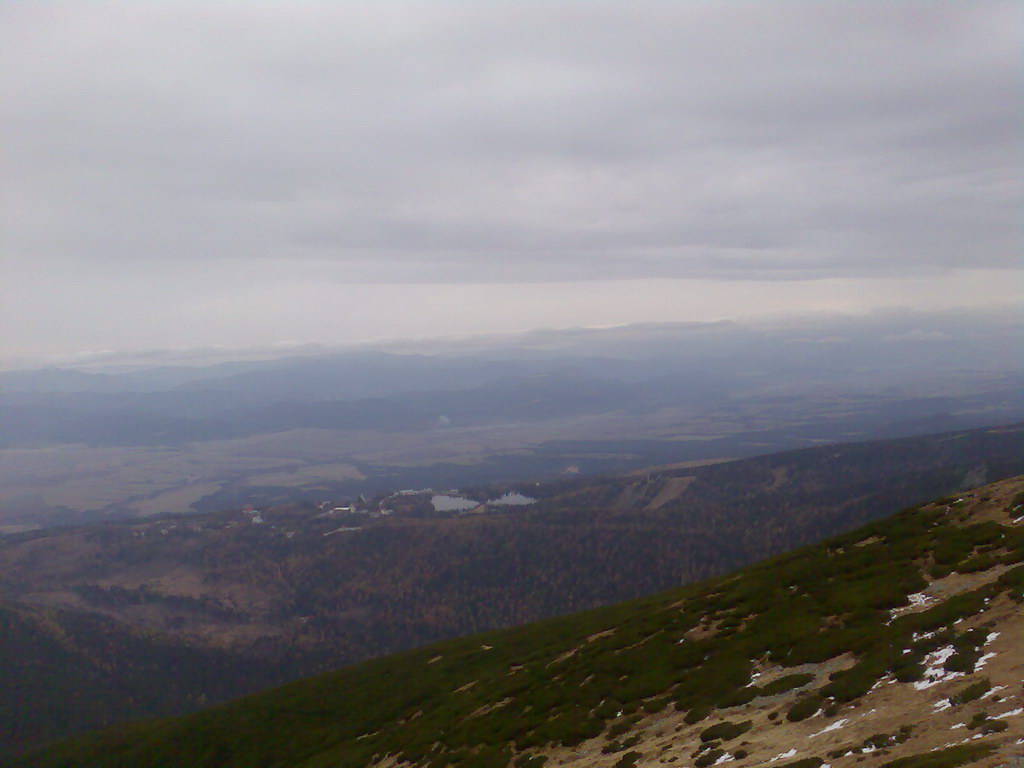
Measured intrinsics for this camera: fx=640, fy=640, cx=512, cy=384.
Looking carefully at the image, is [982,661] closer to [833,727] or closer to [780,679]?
[833,727]

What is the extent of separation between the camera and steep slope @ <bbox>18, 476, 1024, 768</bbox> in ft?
66.4

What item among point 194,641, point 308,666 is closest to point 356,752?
point 308,666

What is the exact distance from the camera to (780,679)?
27.5 m

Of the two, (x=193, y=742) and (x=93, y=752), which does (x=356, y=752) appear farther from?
(x=93, y=752)

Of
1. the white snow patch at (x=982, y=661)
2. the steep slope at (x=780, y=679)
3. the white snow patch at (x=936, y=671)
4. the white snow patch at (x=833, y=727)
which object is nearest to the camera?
the steep slope at (x=780, y=679)

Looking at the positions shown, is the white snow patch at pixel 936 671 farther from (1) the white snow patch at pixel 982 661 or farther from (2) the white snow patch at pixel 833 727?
(2) the white snow patch at pixel 833 727

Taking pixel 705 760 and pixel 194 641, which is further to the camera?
pixel 194 641

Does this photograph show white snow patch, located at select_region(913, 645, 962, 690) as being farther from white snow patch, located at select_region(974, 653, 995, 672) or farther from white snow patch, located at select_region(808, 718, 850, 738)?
white snow patch, located at select_region(808, 718, 850, 738)

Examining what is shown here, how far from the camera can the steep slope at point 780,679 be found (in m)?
20.2

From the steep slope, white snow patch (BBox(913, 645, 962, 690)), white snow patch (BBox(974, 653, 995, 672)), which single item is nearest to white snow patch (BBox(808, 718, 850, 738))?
the steep slope

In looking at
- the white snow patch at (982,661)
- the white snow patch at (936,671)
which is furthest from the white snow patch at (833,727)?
the white snow patch at (982,661)

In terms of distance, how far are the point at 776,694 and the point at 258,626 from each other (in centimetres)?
20377

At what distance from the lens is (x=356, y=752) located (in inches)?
1820

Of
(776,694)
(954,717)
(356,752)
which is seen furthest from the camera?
(356,752)
